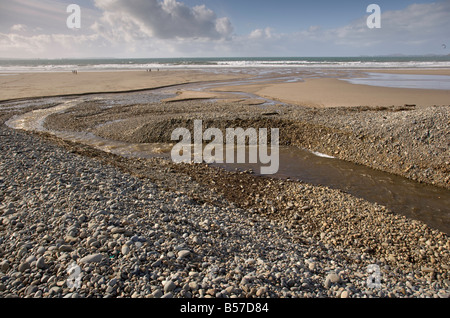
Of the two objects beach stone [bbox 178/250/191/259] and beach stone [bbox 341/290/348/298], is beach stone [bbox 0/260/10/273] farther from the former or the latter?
beach stone [bbox 341/290/348/298]

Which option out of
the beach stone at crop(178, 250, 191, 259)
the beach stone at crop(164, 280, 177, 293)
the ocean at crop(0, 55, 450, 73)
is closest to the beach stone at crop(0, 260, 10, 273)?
the beach stone at crop(164, 280, 177, 293)

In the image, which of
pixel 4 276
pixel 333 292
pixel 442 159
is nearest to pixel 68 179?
pixel 4 276

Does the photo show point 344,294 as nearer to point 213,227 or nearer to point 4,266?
point 213,227

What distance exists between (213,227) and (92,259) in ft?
8.40

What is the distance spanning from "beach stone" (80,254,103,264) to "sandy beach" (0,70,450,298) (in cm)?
2

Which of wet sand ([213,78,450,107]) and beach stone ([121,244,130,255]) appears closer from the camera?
beach stone ([121,244,130,255])

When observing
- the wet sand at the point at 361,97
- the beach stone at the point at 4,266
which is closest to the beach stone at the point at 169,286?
the beach stone at the point at 4,266

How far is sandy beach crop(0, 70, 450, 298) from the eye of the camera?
159 inches

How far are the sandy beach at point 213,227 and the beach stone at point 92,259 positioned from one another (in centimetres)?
2

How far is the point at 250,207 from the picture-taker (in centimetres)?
754

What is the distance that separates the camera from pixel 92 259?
417cm

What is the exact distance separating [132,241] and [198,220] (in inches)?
70.9

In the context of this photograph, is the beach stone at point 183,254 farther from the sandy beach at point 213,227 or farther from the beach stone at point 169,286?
the beach stone at point 169,286

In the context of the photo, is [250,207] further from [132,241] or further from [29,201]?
[29,201]
